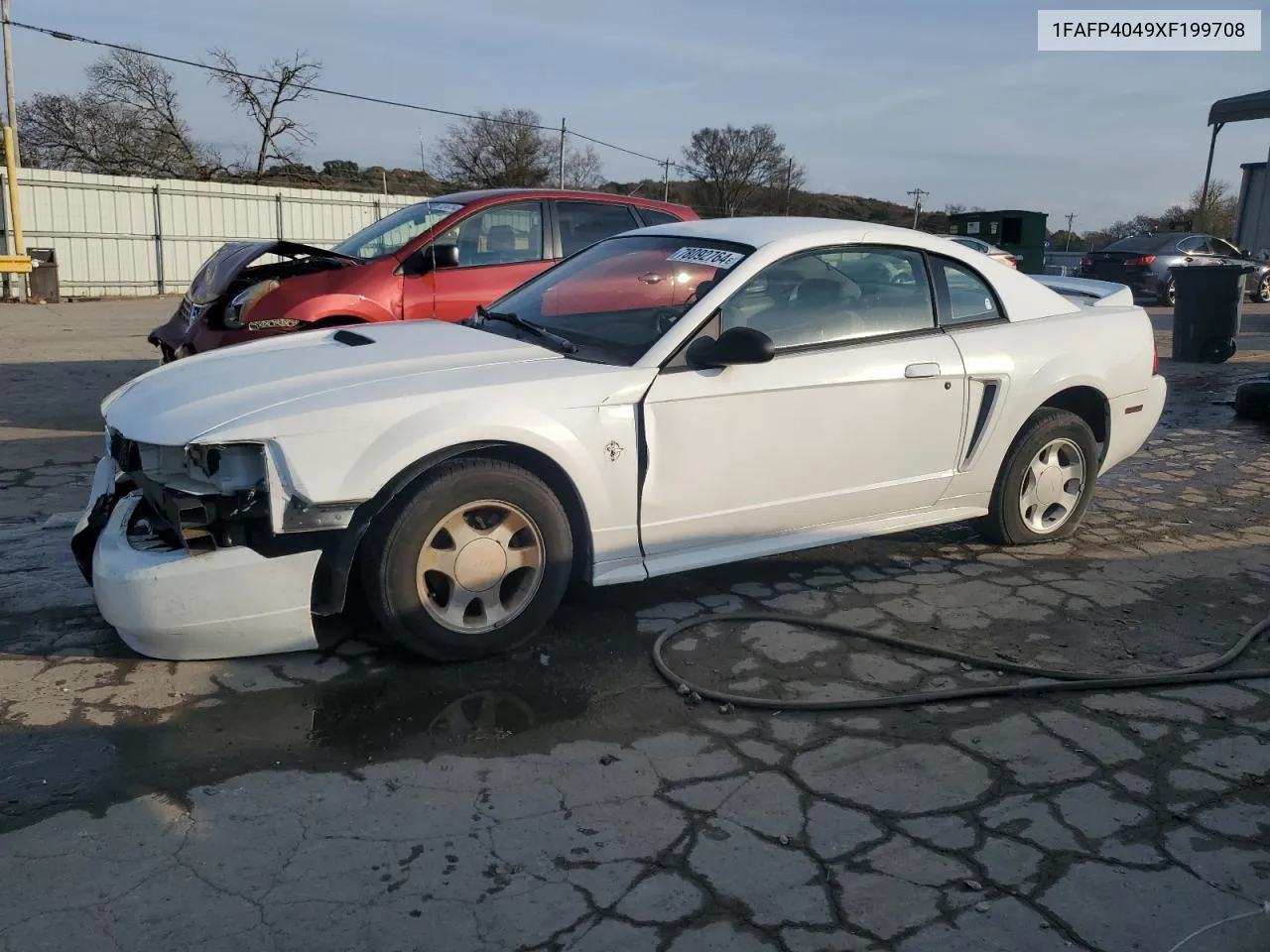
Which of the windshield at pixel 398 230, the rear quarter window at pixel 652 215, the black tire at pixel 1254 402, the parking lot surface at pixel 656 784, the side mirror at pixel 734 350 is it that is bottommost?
the parking lot surface at pixel 656 784

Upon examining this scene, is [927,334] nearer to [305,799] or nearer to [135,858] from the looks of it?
[305,799]

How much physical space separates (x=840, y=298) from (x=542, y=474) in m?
1.56

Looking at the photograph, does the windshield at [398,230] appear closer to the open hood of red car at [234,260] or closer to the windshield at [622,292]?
the open hood of red car at [234,260]

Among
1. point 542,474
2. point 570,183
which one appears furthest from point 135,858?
point 570,183

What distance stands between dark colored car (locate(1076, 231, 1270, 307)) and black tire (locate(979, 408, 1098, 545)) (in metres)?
16.2

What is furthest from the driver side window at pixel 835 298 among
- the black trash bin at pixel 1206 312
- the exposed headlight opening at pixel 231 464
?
the black trash bin at pixel 1206 312

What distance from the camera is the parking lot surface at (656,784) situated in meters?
2.35

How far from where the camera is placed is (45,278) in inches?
783

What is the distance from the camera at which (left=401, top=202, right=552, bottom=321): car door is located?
22.4 feet

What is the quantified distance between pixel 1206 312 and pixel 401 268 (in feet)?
31.7

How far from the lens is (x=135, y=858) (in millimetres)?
2516

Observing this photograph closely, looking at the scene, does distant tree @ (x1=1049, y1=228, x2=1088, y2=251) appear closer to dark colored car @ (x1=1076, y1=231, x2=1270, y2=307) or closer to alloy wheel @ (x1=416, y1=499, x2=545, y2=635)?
dark colored car @ (x1=1076, y1=231, x2=1270, y2=307)

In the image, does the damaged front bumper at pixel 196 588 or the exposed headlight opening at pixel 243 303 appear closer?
the damaged front bumper at pixel 196 588

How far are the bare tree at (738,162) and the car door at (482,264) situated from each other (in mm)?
36344
